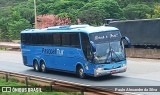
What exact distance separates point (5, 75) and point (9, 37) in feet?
198

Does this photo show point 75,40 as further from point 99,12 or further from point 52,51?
point 99,12

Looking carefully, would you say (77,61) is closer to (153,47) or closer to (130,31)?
(153,47)

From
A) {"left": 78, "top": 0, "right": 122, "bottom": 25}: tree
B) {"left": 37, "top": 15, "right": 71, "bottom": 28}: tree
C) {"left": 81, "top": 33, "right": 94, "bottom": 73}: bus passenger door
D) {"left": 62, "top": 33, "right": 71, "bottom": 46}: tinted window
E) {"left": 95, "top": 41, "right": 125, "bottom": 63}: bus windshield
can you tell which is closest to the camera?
{"left": 95, "top": 41, "right": 125, "bottom": 63}: bus windshield

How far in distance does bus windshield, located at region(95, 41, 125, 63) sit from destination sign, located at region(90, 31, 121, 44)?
23 centimetres

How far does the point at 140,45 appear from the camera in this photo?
36.3 m

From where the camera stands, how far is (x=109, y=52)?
2119 cm

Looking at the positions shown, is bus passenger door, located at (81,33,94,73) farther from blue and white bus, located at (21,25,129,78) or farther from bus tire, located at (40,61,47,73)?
bus tire, located at (40,61,47,73)

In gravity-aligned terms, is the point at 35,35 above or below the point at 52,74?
above

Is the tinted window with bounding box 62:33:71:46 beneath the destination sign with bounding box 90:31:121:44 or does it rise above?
beneath

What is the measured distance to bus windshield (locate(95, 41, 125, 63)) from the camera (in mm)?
21031

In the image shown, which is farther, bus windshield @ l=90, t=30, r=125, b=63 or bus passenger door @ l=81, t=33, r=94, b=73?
bus passenger door @ l=81, t=33, r=94, b=73

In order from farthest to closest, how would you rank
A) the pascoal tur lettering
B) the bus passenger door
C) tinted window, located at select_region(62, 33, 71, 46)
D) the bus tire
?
the bus tire → the pascoal tur lettering → tinted window, located at select_region(62, 33, 71, 46) → the bus passenger door

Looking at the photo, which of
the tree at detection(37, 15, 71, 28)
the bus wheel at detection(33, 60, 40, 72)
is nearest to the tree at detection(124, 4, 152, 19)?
the tree at detection(37, 15, 71, 28)

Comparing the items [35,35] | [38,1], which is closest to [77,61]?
[35,35]
